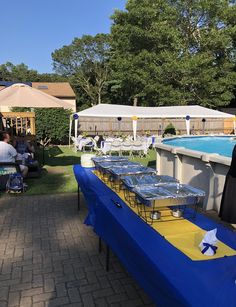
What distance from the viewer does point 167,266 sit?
6.63 ft

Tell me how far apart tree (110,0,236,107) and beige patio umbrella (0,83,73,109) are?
1545cm

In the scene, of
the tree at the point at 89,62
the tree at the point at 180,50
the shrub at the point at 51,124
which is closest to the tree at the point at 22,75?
the tree at the point at 89,62

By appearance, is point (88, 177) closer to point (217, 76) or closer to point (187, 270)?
point (187, 270)

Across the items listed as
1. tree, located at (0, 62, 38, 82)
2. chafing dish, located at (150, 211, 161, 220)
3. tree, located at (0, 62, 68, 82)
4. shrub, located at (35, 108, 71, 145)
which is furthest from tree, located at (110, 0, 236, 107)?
tree, located at (0, 62, 38, 82)

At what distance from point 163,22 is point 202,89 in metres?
5.70

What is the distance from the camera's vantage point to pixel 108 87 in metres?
44.7

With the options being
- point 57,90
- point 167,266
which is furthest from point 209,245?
point 57,90

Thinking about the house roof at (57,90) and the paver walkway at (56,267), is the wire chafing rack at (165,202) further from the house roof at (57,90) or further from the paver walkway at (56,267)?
the house roof at (57,90)

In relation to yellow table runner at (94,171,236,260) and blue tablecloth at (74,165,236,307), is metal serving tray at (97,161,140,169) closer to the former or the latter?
blue tablecloth at (74,165,236,307)

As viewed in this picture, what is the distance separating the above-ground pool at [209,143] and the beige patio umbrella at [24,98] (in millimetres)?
4291

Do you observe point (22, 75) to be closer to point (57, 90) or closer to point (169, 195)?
point (57, 90)

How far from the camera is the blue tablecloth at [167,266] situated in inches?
68.5

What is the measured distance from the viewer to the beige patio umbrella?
818cm

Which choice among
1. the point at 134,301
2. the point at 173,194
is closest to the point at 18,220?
the point at 134,301
